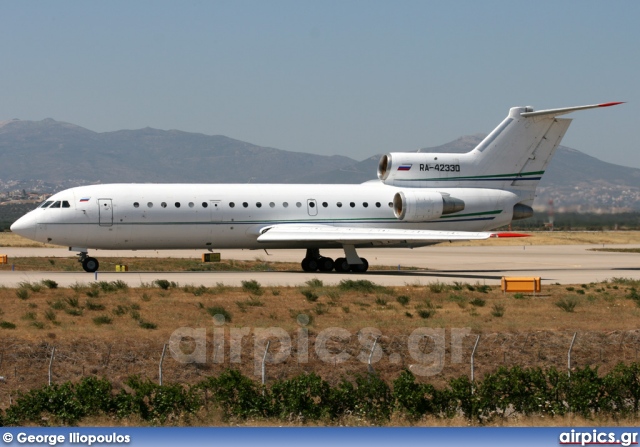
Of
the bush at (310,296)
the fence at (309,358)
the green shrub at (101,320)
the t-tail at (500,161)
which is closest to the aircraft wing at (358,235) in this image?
the t-tail at (500,161)

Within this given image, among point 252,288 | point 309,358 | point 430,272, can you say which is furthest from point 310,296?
point 430,272

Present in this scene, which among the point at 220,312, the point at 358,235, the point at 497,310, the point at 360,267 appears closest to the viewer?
the point at 220,312

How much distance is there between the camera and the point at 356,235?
41.4 meters

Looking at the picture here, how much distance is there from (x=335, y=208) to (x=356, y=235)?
2.91m

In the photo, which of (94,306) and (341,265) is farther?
(341,265)

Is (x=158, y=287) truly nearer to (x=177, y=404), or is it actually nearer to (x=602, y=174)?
(x=177, y=404)

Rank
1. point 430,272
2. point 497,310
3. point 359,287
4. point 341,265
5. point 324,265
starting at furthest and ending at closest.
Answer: point 430,272, point 324,265, point 341,265, point 359,287, point 497,310

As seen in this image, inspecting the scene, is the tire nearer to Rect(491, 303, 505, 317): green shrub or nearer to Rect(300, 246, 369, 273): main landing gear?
Rect(300, 246, 369, 273): main landing gear

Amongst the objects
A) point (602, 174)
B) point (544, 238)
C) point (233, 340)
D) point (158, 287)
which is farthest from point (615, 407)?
point (544, 238)

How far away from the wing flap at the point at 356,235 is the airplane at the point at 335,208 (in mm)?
44

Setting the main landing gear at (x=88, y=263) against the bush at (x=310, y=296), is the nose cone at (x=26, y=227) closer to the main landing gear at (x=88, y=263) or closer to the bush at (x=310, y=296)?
the main landing gear at (x=88, y=263)

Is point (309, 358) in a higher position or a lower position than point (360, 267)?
lower

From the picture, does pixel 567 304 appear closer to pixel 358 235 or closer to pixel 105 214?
pixel 358 235

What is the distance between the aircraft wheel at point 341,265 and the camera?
145 feet
